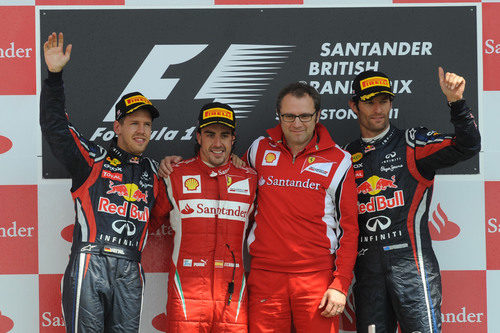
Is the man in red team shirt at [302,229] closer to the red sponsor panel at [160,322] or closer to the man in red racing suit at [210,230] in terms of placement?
the man in red racing suit at [210,230]

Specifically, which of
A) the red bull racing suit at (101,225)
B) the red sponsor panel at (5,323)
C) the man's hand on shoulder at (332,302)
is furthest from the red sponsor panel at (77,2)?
the man's hand on shoulder at (332,302)

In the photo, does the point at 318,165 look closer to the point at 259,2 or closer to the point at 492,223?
the point at 259,2

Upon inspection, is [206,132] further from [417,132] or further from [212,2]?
[417,132]

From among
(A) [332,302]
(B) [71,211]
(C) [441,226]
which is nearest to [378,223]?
(A) [332,302]

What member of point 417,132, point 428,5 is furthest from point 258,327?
point 428,5

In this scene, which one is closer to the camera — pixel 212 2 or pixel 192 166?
pixel 192 166

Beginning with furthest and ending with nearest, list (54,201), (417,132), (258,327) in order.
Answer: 1. (54,201)
2. (417,132)
3. (258,327)

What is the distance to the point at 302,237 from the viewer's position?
2.98m

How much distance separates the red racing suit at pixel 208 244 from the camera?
2.95 metres

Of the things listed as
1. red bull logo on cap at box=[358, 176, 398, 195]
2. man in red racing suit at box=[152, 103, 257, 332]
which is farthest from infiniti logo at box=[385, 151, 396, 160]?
man in red racing suit at box=[152, 103, 257, 332]

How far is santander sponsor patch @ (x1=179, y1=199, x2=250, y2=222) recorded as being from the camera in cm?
306

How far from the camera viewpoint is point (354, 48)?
3590 mm

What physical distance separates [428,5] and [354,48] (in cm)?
55

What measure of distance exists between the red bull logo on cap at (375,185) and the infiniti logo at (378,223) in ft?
0.47
